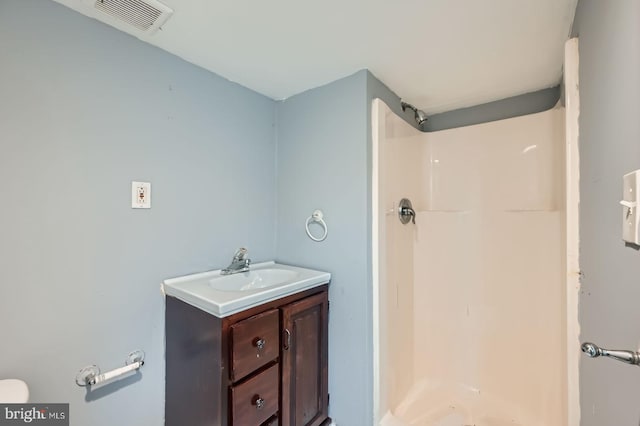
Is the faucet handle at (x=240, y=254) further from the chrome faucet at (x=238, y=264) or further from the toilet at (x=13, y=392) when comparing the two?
the toilet at (x=13, y=392)

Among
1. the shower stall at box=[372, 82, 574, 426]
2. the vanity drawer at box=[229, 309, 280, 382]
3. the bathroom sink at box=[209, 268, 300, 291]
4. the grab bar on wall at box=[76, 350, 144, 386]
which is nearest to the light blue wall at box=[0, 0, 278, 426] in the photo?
the grab bar on wall at box=[76, 350, 144, 386]

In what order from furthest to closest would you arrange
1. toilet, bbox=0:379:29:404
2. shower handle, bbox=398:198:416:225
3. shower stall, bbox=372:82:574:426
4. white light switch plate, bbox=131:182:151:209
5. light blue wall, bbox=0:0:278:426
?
shower handle, bbox=398:198:416:225, shower stall, bbox=372:82:574:426, white light switch plate, bbox=131:182:151:209, light blue wall, bbox=0:0:278:426, toilet, bbox=0:379:29:404

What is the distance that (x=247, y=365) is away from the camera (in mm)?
1084

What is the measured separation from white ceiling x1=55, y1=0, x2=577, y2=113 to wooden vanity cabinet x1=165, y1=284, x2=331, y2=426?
46.6 inches

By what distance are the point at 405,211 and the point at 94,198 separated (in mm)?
1639

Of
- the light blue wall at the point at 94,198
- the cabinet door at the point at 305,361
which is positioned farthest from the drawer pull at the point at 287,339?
the light blue wall at the point at 94,198

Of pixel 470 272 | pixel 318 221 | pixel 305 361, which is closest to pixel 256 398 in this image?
pixel 305 361

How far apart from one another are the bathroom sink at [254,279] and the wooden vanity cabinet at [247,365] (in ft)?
0.75

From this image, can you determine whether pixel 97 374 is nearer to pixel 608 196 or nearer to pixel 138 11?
pixel 138 11

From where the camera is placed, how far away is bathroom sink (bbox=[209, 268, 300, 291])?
1.46 metres

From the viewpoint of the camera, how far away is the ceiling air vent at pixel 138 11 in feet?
3.30

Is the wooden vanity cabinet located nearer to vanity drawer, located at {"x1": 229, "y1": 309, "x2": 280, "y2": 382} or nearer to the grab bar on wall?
vanity drawer, located at {"x1": 229, "y1": 309, "x2": 280, "y2": 382}

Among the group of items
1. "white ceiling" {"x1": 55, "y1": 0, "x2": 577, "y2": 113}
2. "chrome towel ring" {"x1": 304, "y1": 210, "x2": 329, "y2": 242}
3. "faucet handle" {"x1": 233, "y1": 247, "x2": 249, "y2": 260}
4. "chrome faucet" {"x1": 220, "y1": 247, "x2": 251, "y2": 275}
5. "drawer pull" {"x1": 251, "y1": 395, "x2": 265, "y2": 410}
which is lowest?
"drawer pull" {"x1": 251, "y1": 395, "x2": 265, "y2": 410}

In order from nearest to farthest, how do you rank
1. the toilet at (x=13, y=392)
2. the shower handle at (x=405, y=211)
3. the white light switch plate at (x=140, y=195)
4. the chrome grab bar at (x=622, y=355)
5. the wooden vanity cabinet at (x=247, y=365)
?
1. the chrome grab bar at (x=622, y=355)
2. the toilet at (x=13, y=392)
3. the wooden vanity cabinet at (x=247, y=365)
4. the white light switch plate at (x=140, y=195)
5. the shower handle at (x=405, y=211)
